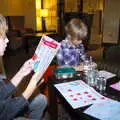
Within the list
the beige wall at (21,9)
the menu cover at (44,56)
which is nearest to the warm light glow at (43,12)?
the beige wall at (21,9)

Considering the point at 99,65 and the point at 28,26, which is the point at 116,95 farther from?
the point at 28,26

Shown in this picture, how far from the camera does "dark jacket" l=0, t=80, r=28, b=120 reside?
3.51ft

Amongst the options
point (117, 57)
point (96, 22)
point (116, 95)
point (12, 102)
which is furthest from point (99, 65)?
point (96, 22)

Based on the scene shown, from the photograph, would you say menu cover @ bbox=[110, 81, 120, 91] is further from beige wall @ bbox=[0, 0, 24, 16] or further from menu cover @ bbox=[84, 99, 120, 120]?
beige wall @ bbox=[0, 0, 24, 16]

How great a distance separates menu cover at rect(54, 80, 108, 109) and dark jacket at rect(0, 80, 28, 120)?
10.9 inches

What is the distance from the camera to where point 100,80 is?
1462 mm

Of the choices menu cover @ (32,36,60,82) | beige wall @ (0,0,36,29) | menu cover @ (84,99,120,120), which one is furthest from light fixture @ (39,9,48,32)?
menu cover @ (84,99,120,120)

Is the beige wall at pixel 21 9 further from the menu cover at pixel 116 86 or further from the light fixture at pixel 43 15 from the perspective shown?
the menu cover at pixel 116 86

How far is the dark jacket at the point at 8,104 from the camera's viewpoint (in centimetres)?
107

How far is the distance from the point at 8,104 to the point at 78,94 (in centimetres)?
44

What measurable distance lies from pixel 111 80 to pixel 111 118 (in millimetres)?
566

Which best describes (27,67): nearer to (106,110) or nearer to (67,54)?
(106,110)

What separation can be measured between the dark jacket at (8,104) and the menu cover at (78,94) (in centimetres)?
28

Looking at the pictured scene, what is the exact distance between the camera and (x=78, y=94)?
1343 mm
